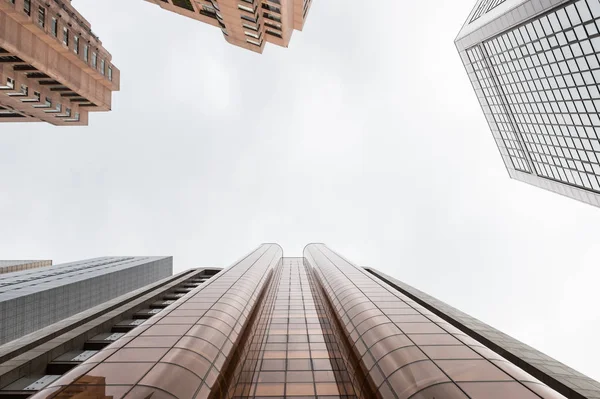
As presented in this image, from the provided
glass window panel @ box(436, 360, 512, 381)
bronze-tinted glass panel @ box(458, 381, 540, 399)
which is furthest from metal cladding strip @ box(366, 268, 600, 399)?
bronze-tinted glass panel @ box(458, 381, 540, 399)

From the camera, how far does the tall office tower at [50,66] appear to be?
1399 inches

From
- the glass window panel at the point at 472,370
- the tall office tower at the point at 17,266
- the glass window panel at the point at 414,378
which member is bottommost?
the glass window panel at the point at 472,370

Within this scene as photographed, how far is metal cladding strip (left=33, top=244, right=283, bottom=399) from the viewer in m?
13.3

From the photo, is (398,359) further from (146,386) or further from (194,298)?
(194,298)

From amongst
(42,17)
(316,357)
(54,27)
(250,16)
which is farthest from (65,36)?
(316,357)

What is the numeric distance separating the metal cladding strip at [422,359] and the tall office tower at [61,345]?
1205cm

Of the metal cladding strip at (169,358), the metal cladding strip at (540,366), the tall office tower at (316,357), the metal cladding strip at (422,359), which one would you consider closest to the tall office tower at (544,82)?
the metal cladding strip at (540,366)

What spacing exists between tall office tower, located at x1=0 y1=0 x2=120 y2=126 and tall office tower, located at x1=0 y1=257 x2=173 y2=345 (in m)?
24.6

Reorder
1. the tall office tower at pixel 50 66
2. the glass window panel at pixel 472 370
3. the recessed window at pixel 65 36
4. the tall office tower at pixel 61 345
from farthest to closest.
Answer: the recessed window at pixel 65 36, the tall office tower at pixel 50 66, the tall office tower at pixel 61 345, the glass window panel at pixel 472 370

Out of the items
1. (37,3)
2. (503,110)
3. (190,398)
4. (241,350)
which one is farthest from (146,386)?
(503,110)

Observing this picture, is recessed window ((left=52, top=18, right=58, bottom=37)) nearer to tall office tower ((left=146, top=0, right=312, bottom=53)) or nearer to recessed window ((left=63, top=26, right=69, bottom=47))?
recessed window ((left=63, top=26, right=69, bottom=47))

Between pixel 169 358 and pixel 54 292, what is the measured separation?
4255 centimetres

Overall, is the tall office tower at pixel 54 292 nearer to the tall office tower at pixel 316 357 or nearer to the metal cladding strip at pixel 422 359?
the tall office tower at pixel 316 357

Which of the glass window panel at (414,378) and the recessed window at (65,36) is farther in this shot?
the recessed window at (65,36)
